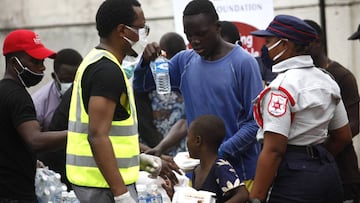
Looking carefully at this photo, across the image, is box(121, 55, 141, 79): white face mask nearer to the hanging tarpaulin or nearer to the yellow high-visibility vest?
the yellow high-visibility vest

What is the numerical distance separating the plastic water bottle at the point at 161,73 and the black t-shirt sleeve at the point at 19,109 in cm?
91

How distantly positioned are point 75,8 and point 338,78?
4941mm

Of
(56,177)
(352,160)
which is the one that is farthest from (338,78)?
(56,177)

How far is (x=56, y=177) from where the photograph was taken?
6.08m

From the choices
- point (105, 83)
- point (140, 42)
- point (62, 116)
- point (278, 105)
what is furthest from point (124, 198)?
point (62, 116)

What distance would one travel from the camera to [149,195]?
18.4ft

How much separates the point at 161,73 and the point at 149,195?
88 cm

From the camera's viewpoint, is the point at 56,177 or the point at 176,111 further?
the point at 176,111

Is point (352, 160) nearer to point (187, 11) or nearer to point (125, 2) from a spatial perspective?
point (187, 11)

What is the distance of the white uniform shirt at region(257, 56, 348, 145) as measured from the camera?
4984 millimetres

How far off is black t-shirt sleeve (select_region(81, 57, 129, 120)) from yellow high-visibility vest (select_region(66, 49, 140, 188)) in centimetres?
3

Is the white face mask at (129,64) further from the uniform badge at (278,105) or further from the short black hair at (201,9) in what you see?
the uniform badge at (278,105)

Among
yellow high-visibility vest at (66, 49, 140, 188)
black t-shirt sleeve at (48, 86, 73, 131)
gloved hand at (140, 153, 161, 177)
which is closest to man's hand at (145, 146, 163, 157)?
black t-shirt sleeve at (48, 86, 73, 131)

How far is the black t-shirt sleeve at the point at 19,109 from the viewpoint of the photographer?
18.1 ft
